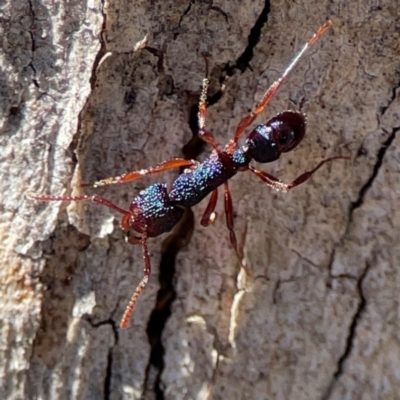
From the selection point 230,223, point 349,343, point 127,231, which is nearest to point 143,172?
point 127,231

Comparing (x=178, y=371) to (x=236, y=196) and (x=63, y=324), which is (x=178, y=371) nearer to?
(x=63, y=324)

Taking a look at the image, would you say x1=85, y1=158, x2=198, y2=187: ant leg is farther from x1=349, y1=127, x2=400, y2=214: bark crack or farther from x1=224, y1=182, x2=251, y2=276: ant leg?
x1=349, y1=127, x2=400, y2=214: bark crack

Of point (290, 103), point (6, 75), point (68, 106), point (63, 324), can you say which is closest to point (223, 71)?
point (290, 103)

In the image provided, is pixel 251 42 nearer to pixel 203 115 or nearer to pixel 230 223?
pixel 203 115

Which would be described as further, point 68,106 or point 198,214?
point 198,214

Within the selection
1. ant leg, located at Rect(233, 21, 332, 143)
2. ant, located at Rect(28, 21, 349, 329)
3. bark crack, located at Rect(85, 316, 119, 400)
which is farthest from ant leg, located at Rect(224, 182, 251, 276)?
bark crack, located at Rect(85, 316, 119, 400)

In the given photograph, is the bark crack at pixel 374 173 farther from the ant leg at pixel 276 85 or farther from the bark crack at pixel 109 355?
the bark crack at pixel 109 355
